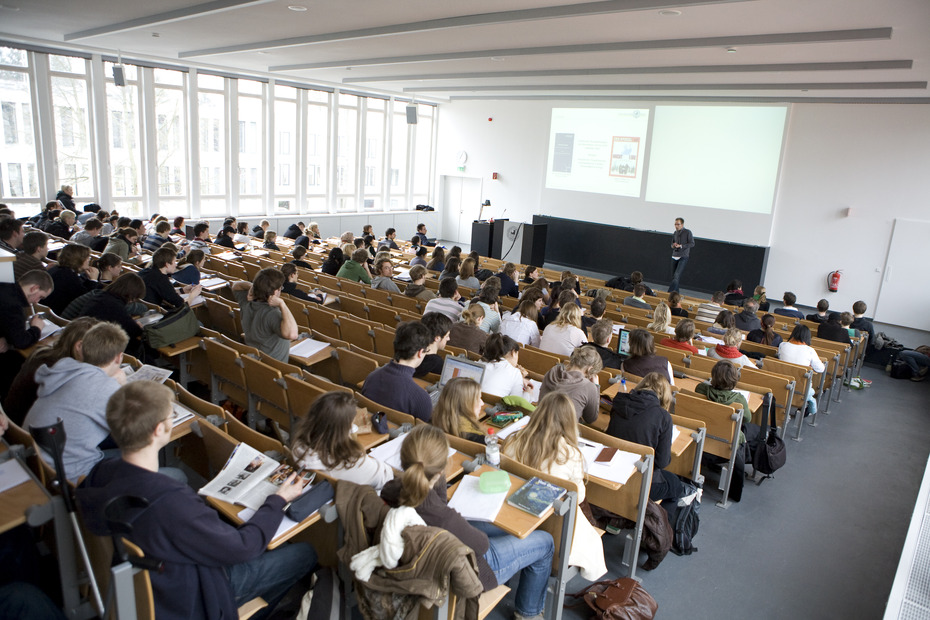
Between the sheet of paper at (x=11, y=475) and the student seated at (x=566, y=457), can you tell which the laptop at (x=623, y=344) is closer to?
the student seated at (x=566, y=457)

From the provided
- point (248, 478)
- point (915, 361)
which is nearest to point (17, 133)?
point (248, 478)

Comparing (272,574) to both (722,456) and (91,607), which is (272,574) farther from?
(722,456)

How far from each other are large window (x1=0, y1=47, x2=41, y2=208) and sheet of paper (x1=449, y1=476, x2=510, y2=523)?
12.9 metres

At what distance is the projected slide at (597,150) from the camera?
14.5 m

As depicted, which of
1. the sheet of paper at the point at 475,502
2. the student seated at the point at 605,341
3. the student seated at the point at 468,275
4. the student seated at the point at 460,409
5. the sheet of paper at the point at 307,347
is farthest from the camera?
the student seated at the point at 468,275

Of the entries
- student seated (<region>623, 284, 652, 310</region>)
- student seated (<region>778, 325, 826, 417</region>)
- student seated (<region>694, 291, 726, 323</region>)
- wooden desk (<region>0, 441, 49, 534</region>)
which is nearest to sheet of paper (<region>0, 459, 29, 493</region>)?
wooden desk (<region>0, 441, 49, 534</region>)

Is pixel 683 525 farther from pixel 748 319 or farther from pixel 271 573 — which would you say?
pixel 748 319

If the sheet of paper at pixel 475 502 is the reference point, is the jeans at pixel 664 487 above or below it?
below

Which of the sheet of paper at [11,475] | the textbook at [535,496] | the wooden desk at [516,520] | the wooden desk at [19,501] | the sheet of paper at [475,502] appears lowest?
the wooden desk at [516,520]

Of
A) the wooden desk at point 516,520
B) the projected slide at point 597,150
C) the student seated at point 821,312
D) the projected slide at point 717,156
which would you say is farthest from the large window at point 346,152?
the wooden desk at point 516,520

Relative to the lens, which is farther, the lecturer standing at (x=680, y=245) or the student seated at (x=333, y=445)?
the lecturer standing at (x=680, y=245)

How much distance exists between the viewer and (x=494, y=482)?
306 cm

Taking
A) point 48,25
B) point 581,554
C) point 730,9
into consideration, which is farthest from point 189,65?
point 581,554

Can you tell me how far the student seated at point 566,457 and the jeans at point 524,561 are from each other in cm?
20
